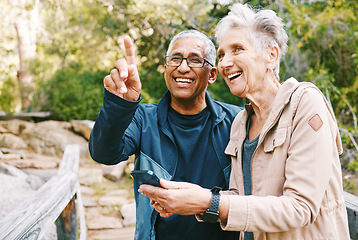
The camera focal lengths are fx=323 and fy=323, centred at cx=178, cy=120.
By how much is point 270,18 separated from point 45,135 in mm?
8107

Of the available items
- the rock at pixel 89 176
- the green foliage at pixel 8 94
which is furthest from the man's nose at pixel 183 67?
the green foliage at pixel 8 94

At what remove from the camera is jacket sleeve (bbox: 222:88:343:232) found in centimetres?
122

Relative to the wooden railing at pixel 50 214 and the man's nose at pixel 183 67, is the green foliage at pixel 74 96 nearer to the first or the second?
the wooden railing at pixel 50 214

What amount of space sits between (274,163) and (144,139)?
2.77ft

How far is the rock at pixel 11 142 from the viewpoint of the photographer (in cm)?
830

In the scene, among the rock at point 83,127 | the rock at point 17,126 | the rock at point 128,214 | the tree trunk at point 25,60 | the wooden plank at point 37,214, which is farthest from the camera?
the tree trunk at point 25,60

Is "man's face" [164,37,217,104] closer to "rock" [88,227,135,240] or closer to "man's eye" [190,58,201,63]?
"man's eye" [190,58,201,63]

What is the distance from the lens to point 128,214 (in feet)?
17.3

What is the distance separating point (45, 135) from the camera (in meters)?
8.59

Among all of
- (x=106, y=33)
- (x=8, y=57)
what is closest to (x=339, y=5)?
(x=106, y=33)

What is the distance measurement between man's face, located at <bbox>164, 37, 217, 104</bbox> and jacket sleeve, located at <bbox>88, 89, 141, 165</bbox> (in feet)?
1.75

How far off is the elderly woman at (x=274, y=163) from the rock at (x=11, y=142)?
26.2 ft

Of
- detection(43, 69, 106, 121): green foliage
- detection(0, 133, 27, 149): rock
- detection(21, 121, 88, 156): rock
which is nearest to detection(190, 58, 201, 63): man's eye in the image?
detection(21, 121, 88, 156): rock

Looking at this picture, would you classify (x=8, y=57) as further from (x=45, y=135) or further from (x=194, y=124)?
(x=194, y=124)
